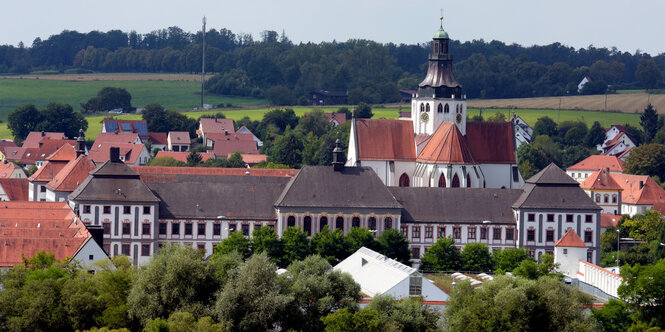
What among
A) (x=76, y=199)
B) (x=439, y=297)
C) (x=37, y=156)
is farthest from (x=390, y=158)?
(x=37, y=156)

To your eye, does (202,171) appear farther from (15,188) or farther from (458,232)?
(15,188)

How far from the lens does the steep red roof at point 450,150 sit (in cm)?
12344

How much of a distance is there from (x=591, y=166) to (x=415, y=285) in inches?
4157

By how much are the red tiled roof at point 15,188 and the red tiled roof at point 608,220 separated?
182 ft

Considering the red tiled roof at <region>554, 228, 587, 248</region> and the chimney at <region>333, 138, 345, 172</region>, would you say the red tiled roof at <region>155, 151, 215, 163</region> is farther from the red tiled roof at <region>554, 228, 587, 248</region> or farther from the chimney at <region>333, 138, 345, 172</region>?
the red tiled roof at <region>554, 228, 587, 248</region>

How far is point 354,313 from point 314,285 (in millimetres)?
3830

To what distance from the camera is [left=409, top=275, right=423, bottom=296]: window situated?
87875mm

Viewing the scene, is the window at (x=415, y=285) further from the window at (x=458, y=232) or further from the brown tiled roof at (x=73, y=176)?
the brown tiled roof at (x=73, y=176)

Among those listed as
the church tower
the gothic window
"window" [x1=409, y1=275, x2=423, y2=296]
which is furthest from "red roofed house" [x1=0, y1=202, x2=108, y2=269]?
the church tower

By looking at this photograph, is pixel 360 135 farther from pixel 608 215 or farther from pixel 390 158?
pixel 608 215

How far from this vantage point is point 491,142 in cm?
13075

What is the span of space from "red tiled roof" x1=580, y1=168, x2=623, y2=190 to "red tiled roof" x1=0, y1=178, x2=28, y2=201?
57823 millimetres

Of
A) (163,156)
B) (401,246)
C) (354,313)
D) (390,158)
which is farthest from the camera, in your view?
(163,156)

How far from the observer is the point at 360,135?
5148 inches
